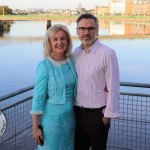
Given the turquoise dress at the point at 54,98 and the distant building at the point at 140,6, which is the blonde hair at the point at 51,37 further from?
the distant building at the point at 140,6

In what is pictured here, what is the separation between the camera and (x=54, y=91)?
7.95 ft

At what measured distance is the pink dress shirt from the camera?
2420 millimetres

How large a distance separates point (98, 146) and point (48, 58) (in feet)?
2.37

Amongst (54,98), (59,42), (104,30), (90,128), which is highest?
(59,42)

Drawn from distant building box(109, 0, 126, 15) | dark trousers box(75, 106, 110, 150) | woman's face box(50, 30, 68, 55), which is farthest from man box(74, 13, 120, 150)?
distant building box(109, 0, 126, 15)

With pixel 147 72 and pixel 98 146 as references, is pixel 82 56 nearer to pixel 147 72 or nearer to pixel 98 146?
pixel 98 146

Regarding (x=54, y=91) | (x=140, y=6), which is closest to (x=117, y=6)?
(x=140, y=6)

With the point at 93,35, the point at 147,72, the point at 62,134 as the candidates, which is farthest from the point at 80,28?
the point at 147,72

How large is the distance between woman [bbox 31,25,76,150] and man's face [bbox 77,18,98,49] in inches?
3.5

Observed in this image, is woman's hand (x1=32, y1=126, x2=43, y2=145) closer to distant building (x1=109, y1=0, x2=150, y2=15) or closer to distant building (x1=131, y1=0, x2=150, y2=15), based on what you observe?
distant building (x1=109, y1=0, x2=150, y2=15)

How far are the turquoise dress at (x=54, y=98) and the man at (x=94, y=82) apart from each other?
74 mm

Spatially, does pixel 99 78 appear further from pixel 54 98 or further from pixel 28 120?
pixel 28 120

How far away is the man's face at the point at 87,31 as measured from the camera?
7.93ft

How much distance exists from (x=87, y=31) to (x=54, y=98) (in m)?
0.48
